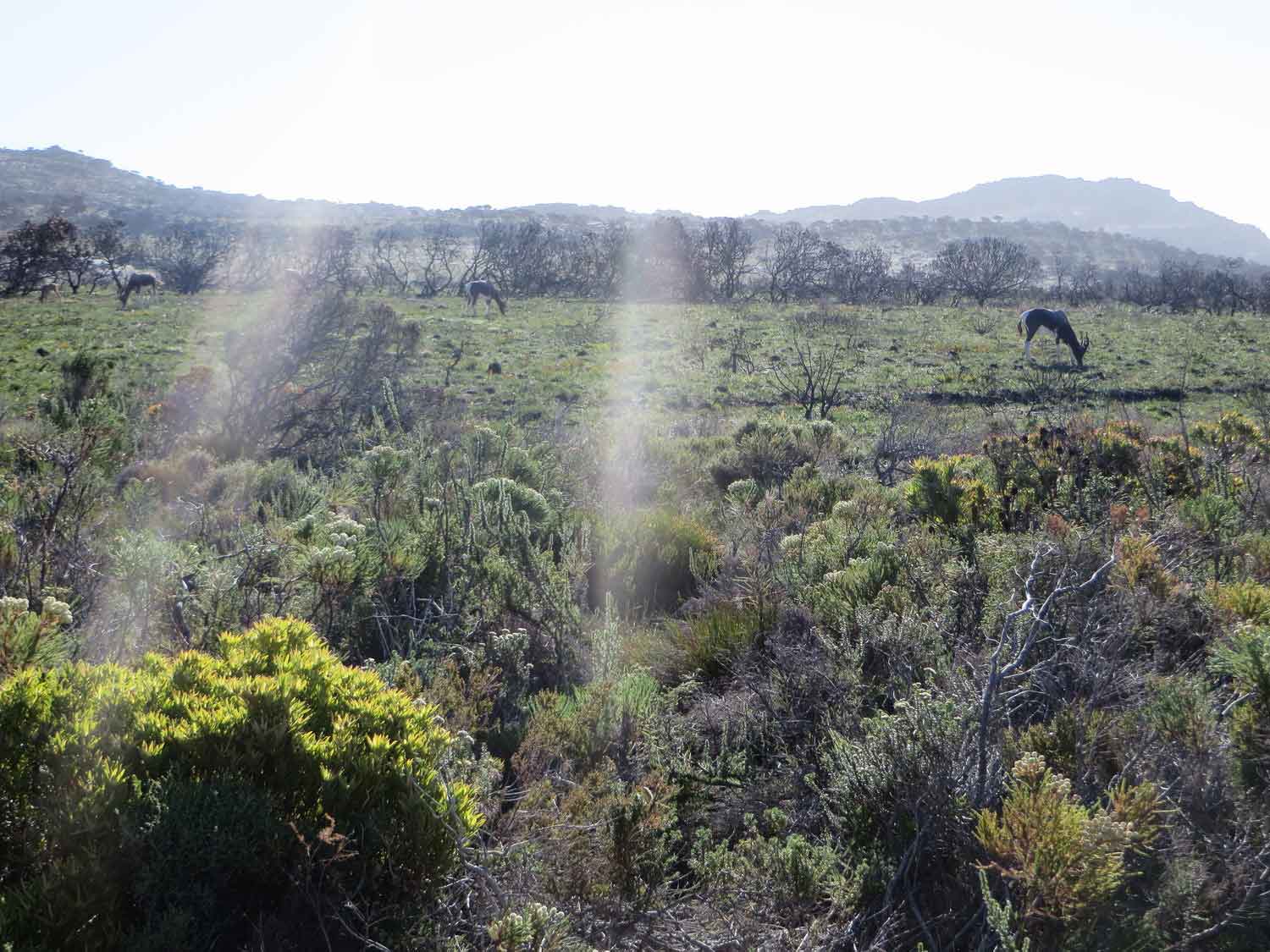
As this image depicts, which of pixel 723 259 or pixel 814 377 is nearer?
pixel 814 377

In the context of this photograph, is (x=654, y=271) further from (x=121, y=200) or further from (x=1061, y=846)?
(x=121, y=200)

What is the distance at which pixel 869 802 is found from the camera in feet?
8.49

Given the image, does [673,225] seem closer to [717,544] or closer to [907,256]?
[717,544]

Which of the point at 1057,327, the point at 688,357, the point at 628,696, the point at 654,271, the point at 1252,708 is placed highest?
the point at 654,271

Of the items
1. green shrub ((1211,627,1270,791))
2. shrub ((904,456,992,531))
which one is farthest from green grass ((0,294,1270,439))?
green shrub ((1211,627,1270,791))

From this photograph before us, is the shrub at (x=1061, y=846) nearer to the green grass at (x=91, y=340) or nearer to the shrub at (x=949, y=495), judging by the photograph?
the shrub at (x=949, y=495)

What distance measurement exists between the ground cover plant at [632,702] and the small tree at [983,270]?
38394mm

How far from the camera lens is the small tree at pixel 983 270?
4219 cm

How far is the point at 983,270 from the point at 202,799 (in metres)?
50.4

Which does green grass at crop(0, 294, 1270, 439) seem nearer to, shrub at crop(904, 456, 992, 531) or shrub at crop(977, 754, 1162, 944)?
shrub at crop(904, 456, 992, 531)

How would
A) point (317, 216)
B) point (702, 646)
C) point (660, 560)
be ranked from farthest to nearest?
1. point (317, 216)
2. point (660, 560)
3. point (702, 646)

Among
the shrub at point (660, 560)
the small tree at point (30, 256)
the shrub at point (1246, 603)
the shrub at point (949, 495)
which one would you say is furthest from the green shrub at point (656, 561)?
the small tree at point (30, 256)

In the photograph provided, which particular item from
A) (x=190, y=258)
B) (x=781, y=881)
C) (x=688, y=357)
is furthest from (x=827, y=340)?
(x=190, y=258)

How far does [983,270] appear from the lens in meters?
45.5
